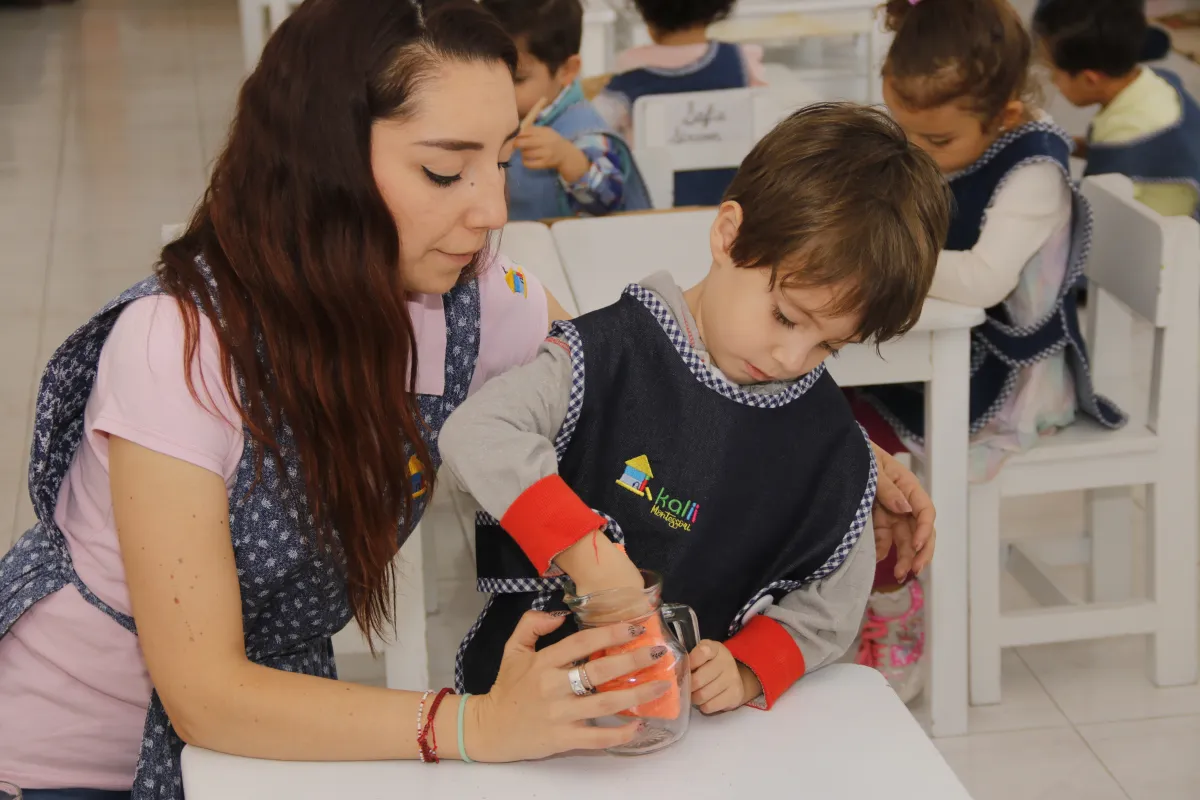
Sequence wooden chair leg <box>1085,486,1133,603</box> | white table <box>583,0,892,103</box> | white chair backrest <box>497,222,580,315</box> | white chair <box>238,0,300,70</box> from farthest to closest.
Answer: white chair <box>238,0,300,70</box> < white table <box>583,0,892,103</box> < wooden chair leg <box>1085,486,1133,603</box> < white chair backrest <box>497,222,580,315</box>

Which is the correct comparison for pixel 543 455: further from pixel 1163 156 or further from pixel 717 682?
pixel 1163 156

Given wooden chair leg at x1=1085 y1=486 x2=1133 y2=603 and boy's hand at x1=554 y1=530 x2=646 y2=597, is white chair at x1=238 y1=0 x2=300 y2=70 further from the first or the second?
boy's hand at x1=554 y1=530 x2=646 y2=597

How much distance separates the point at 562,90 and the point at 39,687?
1855 millimetres

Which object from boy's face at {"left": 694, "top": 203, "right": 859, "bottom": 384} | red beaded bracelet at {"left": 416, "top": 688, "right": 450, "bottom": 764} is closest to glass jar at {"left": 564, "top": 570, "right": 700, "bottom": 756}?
red beaded bracelet at {"left": 416, "top": 688, "right": 450, "bottom": 764}

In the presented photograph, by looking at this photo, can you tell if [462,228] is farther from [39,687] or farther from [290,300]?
[39,687]

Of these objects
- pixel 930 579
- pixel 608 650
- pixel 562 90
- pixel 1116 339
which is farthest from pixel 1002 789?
pixel 562 90

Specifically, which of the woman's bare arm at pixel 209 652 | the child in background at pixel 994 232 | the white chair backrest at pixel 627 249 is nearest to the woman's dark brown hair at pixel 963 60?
the child in background at pixel 994 232

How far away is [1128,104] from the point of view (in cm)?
323

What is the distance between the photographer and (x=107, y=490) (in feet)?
4.18

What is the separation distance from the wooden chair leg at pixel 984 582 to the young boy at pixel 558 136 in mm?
928

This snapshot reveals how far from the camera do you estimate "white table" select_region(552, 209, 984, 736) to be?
78.8 inches

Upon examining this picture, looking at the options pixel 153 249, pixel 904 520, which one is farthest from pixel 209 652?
pixel 153 249

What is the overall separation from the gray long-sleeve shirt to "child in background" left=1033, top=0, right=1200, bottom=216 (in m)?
2.23

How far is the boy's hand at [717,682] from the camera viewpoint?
1.12m
